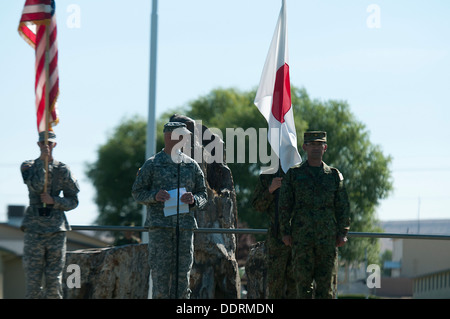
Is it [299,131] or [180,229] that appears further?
[299,131]

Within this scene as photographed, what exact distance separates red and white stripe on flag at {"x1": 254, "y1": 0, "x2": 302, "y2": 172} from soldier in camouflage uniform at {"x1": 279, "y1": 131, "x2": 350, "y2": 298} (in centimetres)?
116

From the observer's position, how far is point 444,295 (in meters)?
10.4

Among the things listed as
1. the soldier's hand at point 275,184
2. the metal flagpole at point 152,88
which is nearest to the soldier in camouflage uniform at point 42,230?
the soldier's hand at point 275,184

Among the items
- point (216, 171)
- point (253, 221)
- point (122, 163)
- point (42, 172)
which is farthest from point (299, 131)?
point (42, 172)

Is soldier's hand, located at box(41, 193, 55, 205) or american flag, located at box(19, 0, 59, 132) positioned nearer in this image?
soldier's hand, located at box(41, 193, 55, 205)

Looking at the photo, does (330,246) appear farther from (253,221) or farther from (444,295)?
(253,221)

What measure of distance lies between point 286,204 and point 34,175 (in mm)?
2668

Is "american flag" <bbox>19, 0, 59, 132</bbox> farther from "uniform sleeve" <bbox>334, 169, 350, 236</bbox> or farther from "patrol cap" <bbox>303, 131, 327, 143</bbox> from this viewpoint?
"uniform sleeve" <bbox>334, 169, 350, 236</bbox>

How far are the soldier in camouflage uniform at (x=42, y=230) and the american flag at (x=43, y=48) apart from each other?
Result: 541 mm

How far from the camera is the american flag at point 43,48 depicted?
9422mm

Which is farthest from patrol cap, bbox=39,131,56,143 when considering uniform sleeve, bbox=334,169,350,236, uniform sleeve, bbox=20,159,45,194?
uniform sleeve, bbox=334,169,350,236

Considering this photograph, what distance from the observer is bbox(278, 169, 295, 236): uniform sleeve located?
827 centimetres
